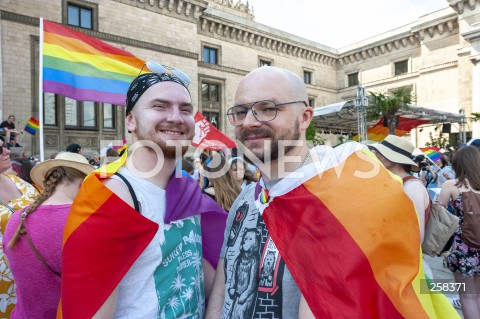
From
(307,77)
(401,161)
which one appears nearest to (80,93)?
(401,161)

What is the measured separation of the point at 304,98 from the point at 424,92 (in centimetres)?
3206

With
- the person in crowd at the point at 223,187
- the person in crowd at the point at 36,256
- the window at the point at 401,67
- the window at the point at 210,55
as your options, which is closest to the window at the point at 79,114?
the window at the point at 210,55

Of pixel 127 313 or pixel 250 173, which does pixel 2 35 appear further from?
pixel 127 313

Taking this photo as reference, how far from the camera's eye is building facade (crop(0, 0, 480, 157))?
17.2 m

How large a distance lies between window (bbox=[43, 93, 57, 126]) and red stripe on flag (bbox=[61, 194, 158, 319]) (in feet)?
62.8

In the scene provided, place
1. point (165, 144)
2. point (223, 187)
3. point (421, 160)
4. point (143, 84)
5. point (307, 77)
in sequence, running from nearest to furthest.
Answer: point (165, 144) → point (143, 84) → point (223, 187) → point (421, 160) → point (307, 77)

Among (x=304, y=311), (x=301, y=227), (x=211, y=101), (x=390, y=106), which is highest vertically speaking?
(x=211, y=101)

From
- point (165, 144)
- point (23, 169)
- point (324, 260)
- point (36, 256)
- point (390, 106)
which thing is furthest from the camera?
point (390, 106)

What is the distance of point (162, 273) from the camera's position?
1.80 metres

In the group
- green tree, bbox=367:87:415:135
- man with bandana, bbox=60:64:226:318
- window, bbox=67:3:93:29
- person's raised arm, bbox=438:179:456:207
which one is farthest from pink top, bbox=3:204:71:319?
window, bbox=67:3:93:29

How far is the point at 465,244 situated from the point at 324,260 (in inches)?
128

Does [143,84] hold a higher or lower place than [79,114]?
lower

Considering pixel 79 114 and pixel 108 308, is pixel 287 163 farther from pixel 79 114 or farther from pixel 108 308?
pixel 79 114

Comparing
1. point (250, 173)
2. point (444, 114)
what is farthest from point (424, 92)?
point (250, 173)
